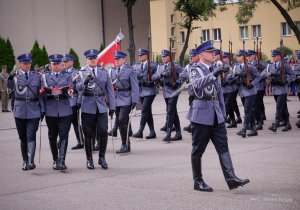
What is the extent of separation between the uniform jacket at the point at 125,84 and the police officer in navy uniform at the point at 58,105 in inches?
86.7

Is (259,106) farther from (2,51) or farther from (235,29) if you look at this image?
(235,29)

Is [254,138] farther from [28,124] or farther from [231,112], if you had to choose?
[28,124]

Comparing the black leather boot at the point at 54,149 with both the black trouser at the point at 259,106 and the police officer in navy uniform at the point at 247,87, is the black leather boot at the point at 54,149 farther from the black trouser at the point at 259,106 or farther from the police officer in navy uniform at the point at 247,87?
the black trouser at the point at 259,106

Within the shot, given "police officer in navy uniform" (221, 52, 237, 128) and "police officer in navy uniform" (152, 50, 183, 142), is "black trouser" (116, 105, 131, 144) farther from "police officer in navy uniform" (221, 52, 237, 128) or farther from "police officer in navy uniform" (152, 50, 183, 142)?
"police officer in navy uniform" (221, 52, 237, 128)

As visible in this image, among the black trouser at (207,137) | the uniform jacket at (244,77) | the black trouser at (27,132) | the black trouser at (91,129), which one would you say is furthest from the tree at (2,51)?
the black trouser at (207,137)

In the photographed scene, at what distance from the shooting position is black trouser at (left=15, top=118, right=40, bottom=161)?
1062cm

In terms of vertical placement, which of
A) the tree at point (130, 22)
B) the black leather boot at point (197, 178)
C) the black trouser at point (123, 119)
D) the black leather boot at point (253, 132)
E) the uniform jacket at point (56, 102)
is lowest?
the black leather boot at point (253, 132)

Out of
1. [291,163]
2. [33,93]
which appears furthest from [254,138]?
[33,93]

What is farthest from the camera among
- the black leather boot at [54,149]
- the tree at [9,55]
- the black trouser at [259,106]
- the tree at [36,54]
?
the tree at [36,54]

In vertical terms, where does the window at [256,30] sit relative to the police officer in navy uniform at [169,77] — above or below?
above

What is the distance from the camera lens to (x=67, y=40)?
36.1 metres

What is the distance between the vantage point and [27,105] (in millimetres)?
10570

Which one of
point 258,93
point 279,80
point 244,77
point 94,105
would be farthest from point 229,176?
point 258,93

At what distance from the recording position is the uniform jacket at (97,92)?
10602mm
